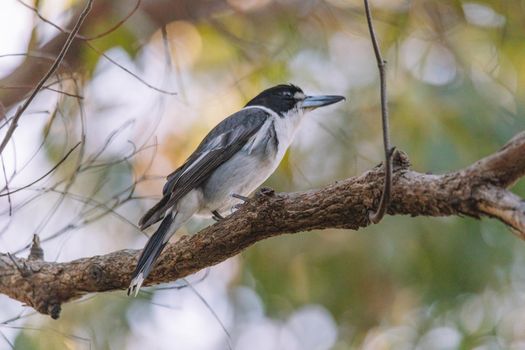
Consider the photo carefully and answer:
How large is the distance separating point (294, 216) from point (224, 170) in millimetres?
1146

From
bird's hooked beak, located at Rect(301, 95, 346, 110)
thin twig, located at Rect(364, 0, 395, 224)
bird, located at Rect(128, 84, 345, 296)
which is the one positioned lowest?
Answer: thin twig, located at Rect(364, 0, 395, 224)

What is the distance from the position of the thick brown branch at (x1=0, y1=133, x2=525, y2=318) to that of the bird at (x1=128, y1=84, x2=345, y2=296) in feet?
0.93

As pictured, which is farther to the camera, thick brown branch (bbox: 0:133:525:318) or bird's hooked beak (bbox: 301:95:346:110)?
bird's hooked beak (bbox: 301:95:346:110)

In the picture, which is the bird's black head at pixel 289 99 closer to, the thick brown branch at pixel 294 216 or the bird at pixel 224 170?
the bird at pixel 224 170

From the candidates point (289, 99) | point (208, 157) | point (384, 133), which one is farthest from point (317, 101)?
point (384, 133)

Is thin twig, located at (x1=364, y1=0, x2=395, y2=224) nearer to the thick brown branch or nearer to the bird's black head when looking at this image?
the thick brown branch

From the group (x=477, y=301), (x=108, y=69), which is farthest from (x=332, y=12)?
(x=477, y=301)

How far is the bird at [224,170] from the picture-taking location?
3989 millimetres

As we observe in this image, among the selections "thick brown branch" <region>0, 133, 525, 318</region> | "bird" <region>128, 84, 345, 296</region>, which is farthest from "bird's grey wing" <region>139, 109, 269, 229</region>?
"thick brown branch" <region>0, 133, 525, 318</region>

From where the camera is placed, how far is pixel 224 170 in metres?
4.16

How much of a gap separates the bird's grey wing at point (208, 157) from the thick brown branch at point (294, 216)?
1.09 feet

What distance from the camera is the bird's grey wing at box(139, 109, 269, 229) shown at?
3.97 m

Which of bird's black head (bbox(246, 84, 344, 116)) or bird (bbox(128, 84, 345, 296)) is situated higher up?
bird's black head (bbox(246, 84, 344, 116))

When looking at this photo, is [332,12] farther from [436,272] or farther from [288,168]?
[436,272]
